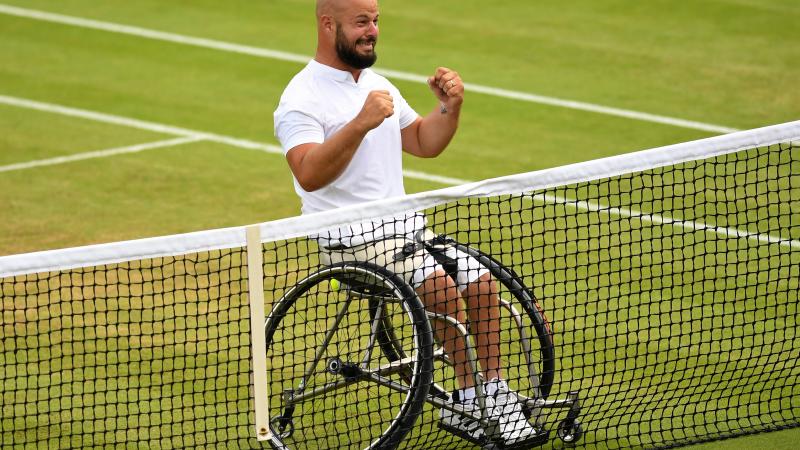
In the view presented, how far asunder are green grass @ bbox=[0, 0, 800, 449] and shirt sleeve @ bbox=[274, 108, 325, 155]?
1666mm

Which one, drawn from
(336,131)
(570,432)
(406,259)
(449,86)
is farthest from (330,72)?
(570,432)

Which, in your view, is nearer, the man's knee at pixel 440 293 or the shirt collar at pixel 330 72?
the man's knee at pixel 440 293

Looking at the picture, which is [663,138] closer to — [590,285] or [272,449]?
[590,285]

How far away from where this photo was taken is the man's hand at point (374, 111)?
21.8ft

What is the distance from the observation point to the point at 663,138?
12.5 meters

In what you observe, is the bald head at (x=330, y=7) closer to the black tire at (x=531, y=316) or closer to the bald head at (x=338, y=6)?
the bald head at (x=338, y=6)

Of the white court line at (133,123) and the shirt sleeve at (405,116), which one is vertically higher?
the shirt sleeve at (405,116)

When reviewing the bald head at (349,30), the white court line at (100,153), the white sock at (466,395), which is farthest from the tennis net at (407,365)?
the white court line at (100,153)

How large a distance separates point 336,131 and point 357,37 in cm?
49

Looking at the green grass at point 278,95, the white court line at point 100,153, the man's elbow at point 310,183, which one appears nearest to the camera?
the man's elbow at point 310,183

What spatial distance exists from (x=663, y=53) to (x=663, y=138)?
2.83 metres

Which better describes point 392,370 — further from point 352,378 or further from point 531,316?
point 531,316

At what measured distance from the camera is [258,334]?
6.39m

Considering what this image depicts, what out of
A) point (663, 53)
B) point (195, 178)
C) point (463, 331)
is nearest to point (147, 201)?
point (195, 178)
